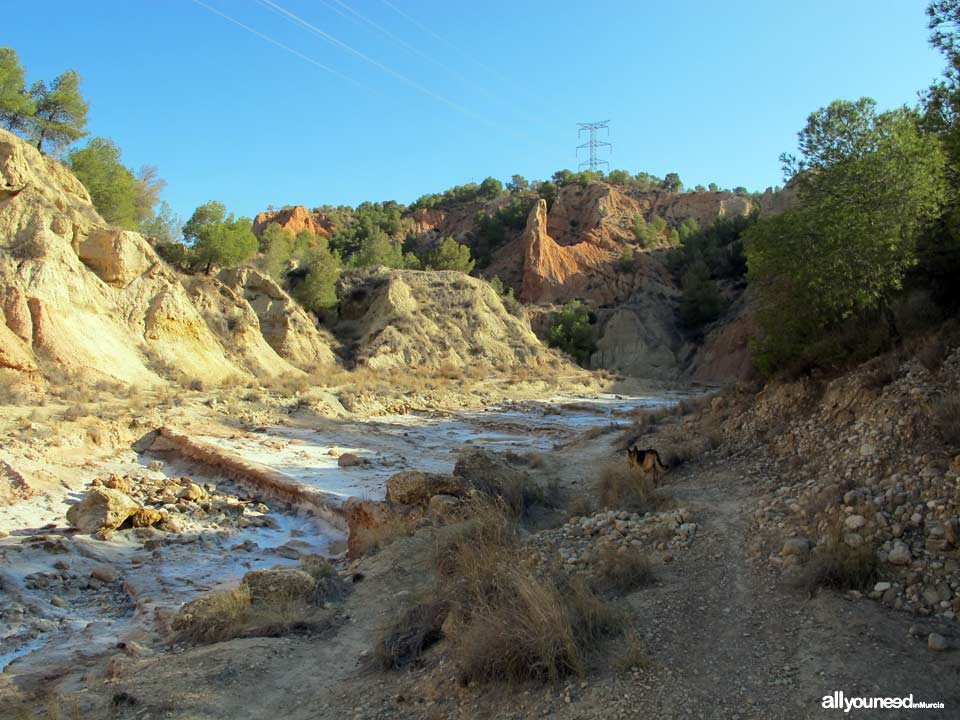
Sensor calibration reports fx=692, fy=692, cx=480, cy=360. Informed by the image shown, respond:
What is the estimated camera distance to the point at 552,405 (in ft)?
86.8

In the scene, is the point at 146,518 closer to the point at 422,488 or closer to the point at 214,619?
the point at 422,488

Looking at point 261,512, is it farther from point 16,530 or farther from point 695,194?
point 695,194

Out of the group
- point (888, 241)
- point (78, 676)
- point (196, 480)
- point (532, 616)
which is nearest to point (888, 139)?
point (888, 241)

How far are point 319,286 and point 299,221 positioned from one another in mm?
38293

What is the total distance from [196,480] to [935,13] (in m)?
12.9

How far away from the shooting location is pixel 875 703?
148 inches

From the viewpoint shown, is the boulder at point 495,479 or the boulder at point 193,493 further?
the boulder at point 193,493

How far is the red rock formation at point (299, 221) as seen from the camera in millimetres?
68438

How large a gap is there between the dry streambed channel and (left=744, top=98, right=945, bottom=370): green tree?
22.8ft

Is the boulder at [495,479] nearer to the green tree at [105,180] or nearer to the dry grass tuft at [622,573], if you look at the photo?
the dry grass tuft at [622,573]

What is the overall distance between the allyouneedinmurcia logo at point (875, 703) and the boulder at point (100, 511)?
9179 millimetres

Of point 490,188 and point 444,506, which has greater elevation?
point 490,188

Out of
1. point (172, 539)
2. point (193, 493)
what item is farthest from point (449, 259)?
point (172, 539)

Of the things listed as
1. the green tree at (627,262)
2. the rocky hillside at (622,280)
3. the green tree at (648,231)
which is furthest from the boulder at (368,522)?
the green tree at (648,231)
